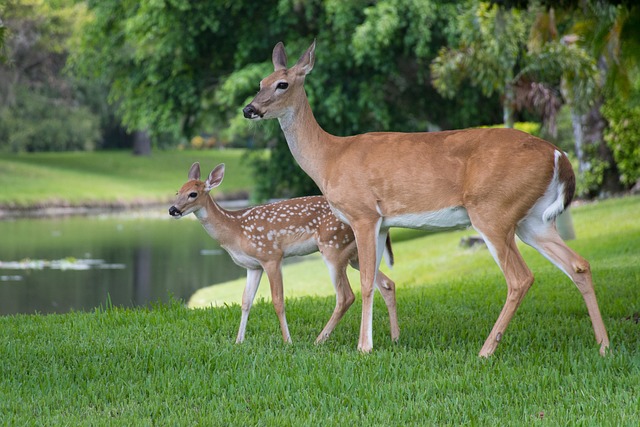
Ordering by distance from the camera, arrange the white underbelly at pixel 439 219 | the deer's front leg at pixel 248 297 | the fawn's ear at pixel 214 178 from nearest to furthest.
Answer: the white underbelly at pixel 439 219 < the deer's front leg at pixel 248 297 < the fawn's ear at pixel 214 178

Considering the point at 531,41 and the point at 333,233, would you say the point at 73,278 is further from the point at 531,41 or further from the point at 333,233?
the point at 333,233

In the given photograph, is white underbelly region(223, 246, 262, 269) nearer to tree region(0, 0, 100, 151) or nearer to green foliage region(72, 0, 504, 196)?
green foliage region(72, 0, 504, 196)

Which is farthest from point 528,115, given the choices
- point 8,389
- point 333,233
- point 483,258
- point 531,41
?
point 8,389

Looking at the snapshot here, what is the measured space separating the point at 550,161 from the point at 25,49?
129ft

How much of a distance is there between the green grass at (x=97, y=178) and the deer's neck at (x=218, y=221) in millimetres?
25952

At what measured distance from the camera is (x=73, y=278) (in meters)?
19.9

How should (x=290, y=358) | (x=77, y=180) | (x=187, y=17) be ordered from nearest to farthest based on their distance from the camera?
1. (x=290, y=358)
2. (x=187, y=17)
3. (x=77, y=180)

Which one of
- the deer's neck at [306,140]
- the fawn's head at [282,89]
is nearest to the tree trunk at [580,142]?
the deer's neck at [306,140]

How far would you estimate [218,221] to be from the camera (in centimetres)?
816

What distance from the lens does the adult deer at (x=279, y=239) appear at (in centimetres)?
793

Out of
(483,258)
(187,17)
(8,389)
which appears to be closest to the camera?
(8,389)

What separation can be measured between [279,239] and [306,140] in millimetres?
797

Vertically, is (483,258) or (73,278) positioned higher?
(483,258)

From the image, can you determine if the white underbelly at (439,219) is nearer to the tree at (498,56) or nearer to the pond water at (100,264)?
the pond water at (100,264)
